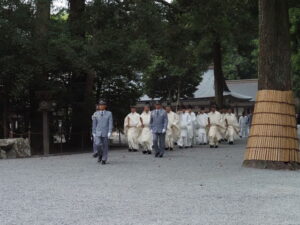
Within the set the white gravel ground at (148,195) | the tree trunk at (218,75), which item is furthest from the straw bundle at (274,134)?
the tree trunk at (218,75)

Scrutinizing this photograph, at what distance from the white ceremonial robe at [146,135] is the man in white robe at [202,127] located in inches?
205

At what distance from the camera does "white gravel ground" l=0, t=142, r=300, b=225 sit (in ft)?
22.4

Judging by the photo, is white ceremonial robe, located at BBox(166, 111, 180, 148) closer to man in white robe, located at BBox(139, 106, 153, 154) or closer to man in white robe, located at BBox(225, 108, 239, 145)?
man in white robe, located at BBox(139, 106, 153, 154)

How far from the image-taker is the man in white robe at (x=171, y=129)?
68.5 ft

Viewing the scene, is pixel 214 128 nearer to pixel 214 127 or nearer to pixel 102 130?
pixel 214 127

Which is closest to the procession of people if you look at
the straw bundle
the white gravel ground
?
the white gravel ground

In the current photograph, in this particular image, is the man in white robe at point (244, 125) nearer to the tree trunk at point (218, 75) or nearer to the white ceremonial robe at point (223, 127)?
the tree trunk at point (218, 75)

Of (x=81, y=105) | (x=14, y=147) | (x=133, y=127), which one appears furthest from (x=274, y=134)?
(x=81, y=105)

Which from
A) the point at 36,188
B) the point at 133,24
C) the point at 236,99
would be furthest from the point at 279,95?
the point at 236,99

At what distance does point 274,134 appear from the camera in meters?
12.6

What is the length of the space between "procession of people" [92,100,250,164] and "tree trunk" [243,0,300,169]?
443cm

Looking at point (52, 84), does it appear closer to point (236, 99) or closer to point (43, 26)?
point (43, 26)

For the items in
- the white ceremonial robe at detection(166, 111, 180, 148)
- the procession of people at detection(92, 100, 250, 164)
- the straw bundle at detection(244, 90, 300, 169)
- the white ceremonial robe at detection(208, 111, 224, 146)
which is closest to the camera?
the straw bundle at detection(244, 90, 300, 169)

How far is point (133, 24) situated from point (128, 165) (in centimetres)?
873
